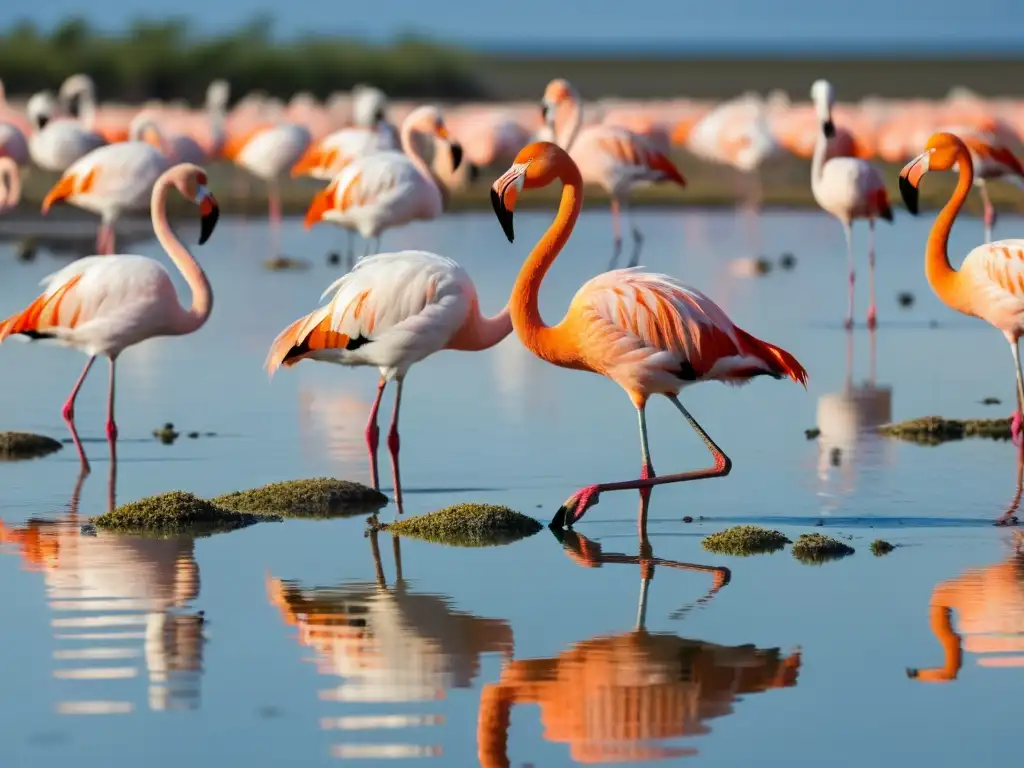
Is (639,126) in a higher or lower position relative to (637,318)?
higher

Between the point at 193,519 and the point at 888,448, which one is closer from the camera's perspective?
the point at 193,519

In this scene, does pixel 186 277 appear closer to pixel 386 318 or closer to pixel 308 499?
pixel 386 318

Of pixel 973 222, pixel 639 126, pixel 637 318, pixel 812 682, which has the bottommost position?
pixel 812 682

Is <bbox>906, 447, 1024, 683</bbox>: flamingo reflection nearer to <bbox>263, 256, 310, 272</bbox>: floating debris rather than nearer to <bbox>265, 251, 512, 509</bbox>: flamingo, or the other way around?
<bbox>265, 251, 512, 509</bbox>: flamingo

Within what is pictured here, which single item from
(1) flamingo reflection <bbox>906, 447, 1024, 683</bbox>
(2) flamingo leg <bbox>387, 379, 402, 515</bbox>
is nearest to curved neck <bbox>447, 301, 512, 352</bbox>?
(2) flamingo leg <bbox>387, 379, 402, 515</bbox>

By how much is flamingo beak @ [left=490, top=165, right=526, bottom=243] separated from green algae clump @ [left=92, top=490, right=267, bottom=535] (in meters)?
1.44

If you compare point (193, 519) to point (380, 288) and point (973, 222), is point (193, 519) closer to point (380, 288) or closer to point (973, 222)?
point (380, 288)

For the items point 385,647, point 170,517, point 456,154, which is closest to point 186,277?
point 170,517

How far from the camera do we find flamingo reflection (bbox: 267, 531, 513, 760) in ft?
15.7

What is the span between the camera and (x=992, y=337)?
1302 cm

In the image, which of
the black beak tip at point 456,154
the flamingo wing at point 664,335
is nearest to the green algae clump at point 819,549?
the flamingo wing at point 664,335

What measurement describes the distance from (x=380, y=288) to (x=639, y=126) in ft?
60.4

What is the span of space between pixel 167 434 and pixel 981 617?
177 inches

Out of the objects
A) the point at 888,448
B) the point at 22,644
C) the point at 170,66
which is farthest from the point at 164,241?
the point at 170,66
